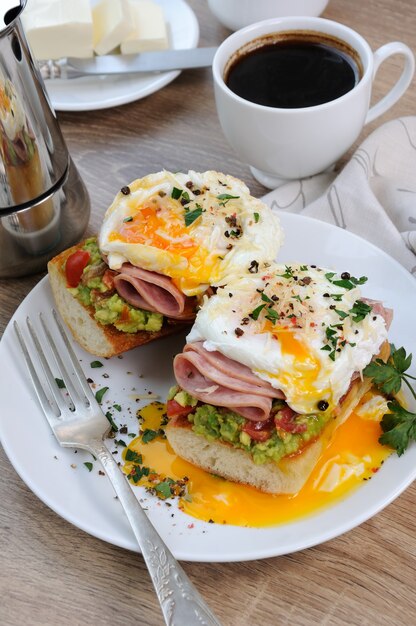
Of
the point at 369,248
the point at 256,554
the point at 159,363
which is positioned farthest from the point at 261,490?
the point at 369,248

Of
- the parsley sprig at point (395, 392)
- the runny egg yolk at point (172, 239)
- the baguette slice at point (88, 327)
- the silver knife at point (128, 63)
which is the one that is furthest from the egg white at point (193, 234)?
the silver knife at point (128, 63)

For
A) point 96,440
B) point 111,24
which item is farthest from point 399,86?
point 96,440

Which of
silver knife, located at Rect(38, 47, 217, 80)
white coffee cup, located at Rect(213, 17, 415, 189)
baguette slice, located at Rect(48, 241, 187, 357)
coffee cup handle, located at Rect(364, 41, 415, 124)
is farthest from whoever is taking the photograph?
silver knife, located at Rect(38, 47, 217, 80)

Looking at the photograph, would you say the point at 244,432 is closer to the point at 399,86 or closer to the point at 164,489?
the point at 164,489

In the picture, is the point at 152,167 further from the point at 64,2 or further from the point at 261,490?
the point at 261,490

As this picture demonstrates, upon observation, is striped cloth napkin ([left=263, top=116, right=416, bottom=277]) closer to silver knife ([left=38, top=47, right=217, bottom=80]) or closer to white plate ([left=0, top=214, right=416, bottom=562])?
white plate ([left=0, top=214, right=416, bottom=562])

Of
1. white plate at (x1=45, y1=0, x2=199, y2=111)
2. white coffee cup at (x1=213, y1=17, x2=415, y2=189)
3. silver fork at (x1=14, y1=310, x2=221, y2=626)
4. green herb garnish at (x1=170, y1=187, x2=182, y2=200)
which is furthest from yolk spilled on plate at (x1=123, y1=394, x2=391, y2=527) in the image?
white plate at (x1=45, y1=0, x2=199, y2=111)
